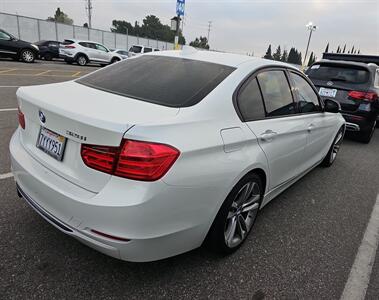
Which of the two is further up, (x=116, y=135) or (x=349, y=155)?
(x=116, y=135)

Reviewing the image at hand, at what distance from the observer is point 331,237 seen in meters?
3.13

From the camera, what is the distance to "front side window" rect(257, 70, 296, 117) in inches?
114

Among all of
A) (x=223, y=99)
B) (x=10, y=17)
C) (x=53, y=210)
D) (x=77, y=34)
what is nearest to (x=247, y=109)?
(x=223, y=99)

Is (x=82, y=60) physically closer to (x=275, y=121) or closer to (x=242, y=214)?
(x=275, y=121)

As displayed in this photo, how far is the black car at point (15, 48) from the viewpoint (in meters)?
16.8

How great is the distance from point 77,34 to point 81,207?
38.8m

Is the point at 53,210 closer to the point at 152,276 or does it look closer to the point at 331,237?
the point at 152,276

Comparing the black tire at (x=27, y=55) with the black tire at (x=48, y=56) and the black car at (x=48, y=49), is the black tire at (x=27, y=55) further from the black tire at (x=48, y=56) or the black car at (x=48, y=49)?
the black tire at (x=48, y=56)

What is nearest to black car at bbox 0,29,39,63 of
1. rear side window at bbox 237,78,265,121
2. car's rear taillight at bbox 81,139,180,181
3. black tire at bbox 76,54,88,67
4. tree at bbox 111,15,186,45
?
black tire at bbox 76,54,88,67

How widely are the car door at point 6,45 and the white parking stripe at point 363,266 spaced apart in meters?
18.6

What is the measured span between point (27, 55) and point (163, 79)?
58.8 feet

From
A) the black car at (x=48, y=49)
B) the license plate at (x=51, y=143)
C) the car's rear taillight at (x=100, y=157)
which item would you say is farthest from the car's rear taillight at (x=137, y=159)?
the black car at (x=48, y=49)

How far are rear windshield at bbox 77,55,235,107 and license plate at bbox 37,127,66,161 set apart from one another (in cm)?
60

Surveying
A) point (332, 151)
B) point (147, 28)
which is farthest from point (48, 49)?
point (147, 28)
